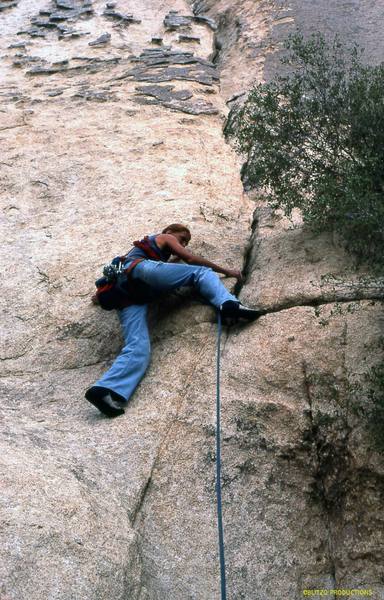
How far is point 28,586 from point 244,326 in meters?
3.04

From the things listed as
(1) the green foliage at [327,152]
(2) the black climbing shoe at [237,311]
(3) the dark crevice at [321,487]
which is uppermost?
(1) the green foliage at [327,152]

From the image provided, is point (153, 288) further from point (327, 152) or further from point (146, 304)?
point (327, 152)

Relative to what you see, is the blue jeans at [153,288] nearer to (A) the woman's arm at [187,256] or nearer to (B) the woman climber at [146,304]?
(B) the woman climber at [146,304]

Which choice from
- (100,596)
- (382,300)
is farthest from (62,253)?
(100,596)

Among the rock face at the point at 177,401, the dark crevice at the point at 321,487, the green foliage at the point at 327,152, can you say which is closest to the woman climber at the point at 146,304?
the rock face at the point at 177,401

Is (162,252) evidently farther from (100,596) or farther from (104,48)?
(104,48)

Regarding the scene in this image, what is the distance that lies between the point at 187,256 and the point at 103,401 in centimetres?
168

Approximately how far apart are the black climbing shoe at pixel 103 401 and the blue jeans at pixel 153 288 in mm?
350

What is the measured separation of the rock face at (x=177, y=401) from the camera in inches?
171

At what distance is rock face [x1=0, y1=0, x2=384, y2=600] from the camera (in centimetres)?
435

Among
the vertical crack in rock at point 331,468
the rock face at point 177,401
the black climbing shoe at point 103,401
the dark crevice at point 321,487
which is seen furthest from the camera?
the black climbing shoe at point 103,401

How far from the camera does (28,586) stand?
363 centimetres

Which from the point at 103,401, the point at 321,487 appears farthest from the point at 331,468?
the point at 103,401

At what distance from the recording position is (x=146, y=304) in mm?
6434
